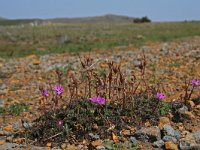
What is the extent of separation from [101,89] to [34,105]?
233 cm

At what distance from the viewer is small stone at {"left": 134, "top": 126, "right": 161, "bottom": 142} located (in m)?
4.54

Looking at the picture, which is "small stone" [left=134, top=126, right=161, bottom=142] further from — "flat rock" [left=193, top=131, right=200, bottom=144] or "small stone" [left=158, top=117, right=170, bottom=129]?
"flat rock" [left=193, top=131, right=200, bottom=144]

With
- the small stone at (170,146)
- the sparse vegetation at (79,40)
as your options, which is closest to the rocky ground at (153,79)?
the small stone at (170,146)

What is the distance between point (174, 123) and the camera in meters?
4.93

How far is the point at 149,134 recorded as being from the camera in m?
4.54

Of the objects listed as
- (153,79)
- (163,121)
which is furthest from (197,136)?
(153,79)

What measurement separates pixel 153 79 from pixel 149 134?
3712 mm

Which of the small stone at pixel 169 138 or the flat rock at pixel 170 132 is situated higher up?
the flat rock at pixel 170 132

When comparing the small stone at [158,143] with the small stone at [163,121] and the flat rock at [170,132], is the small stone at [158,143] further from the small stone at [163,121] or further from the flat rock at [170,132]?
the small stone at [163,121]

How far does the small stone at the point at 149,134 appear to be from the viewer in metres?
4.54

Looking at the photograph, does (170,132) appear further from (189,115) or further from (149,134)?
(189,115)

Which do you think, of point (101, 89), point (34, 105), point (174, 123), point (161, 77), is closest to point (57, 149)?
point (101, 89)

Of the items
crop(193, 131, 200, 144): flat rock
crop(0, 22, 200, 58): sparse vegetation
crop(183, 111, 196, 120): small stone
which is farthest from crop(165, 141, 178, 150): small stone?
crop(0, 22, 200, 58): sparse vegetation

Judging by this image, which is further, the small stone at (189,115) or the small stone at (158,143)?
the small stone at (189,115)
